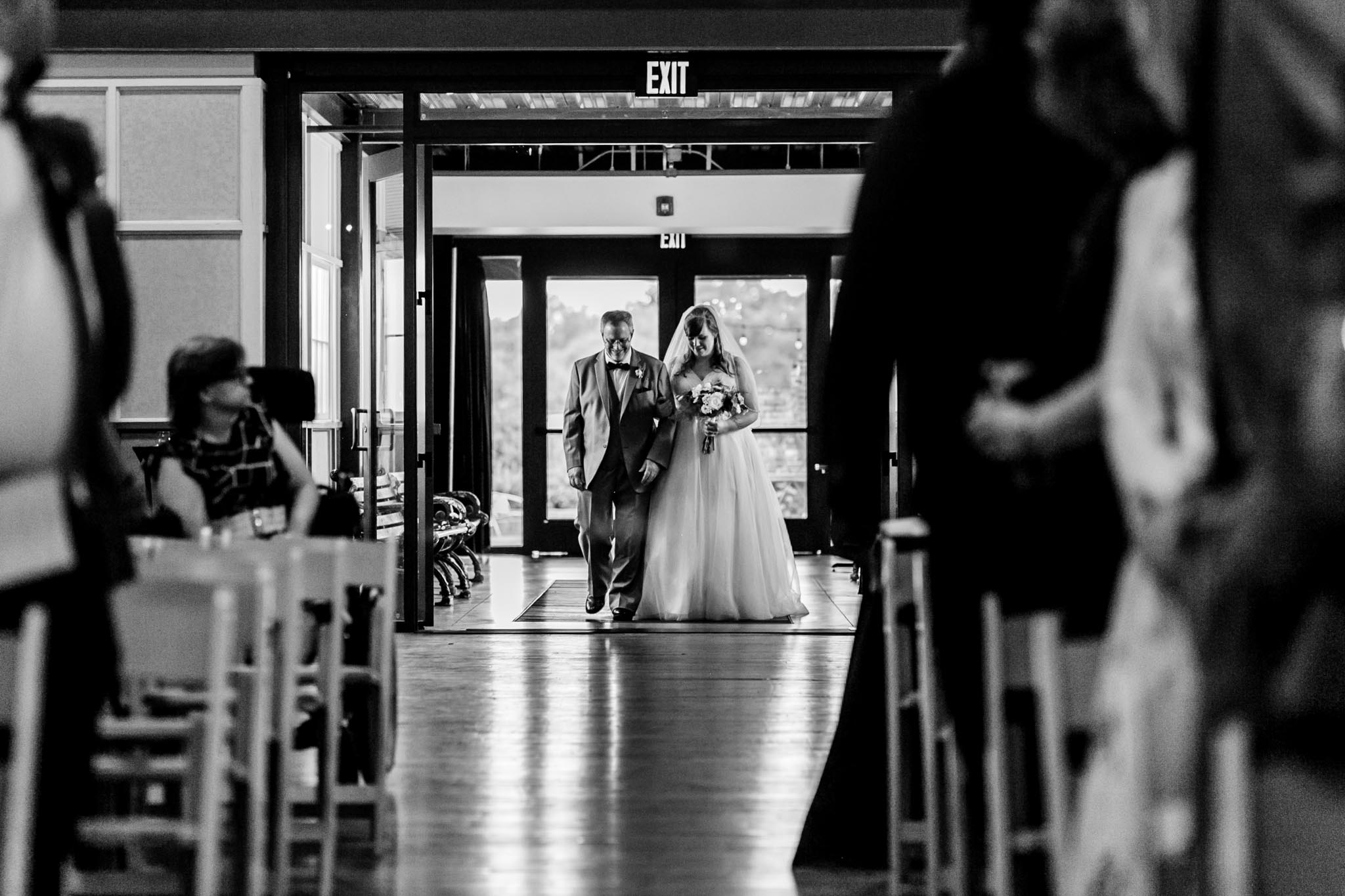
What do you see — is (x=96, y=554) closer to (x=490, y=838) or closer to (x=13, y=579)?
(x=13, y=579)

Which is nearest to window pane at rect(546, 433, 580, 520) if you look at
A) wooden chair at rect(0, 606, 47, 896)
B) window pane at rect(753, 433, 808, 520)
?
window pane at rect(753, 433, 808, 520)

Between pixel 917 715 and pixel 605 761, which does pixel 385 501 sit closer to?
pixel 605 761

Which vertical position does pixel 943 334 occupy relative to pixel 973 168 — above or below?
below

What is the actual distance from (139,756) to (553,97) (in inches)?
296

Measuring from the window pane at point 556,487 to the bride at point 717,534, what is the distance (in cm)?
457

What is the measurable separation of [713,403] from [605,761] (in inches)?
162

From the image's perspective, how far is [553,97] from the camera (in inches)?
385

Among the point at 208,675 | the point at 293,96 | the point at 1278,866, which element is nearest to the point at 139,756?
the point at 208,675

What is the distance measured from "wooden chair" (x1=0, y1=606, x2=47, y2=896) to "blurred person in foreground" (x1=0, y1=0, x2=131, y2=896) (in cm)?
5

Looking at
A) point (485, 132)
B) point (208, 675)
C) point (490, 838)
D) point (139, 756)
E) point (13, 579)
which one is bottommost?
point (490, 838)

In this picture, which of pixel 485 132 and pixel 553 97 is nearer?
pixel 485 132

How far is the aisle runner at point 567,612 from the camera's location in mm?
8297

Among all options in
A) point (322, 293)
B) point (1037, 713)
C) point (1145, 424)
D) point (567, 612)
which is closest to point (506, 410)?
point (567, 612)

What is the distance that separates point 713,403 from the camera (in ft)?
28.0
